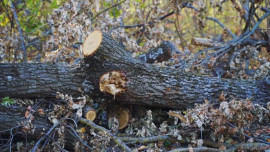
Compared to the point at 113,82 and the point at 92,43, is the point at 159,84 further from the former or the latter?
the point at 92,43

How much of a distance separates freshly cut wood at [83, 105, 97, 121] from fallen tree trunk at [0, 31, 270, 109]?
178 mm

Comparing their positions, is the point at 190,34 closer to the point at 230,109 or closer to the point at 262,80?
the point at 262,80

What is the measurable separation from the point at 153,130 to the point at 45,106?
4.11 feet

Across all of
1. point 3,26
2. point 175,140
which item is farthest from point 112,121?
point 3,26

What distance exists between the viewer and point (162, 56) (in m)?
4.80

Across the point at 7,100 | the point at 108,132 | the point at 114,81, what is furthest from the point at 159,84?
the point at 7,100

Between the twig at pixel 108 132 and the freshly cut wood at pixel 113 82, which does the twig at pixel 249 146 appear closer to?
the twig at pixel 108 132

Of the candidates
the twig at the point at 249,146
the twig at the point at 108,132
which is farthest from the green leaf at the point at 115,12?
the twig at the point at 249,146

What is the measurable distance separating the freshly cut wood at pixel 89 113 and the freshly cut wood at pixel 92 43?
652 millimetres

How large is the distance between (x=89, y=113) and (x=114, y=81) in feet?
1.78

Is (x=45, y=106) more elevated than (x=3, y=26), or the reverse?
(x=3, y=26)

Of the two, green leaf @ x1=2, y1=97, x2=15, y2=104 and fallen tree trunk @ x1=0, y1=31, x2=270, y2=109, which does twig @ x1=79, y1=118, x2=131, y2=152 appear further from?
green leaf @ x1=2, y1=97, x2=15, y2=104

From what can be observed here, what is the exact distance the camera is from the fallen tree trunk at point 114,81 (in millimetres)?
3055

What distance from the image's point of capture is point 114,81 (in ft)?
9.89
